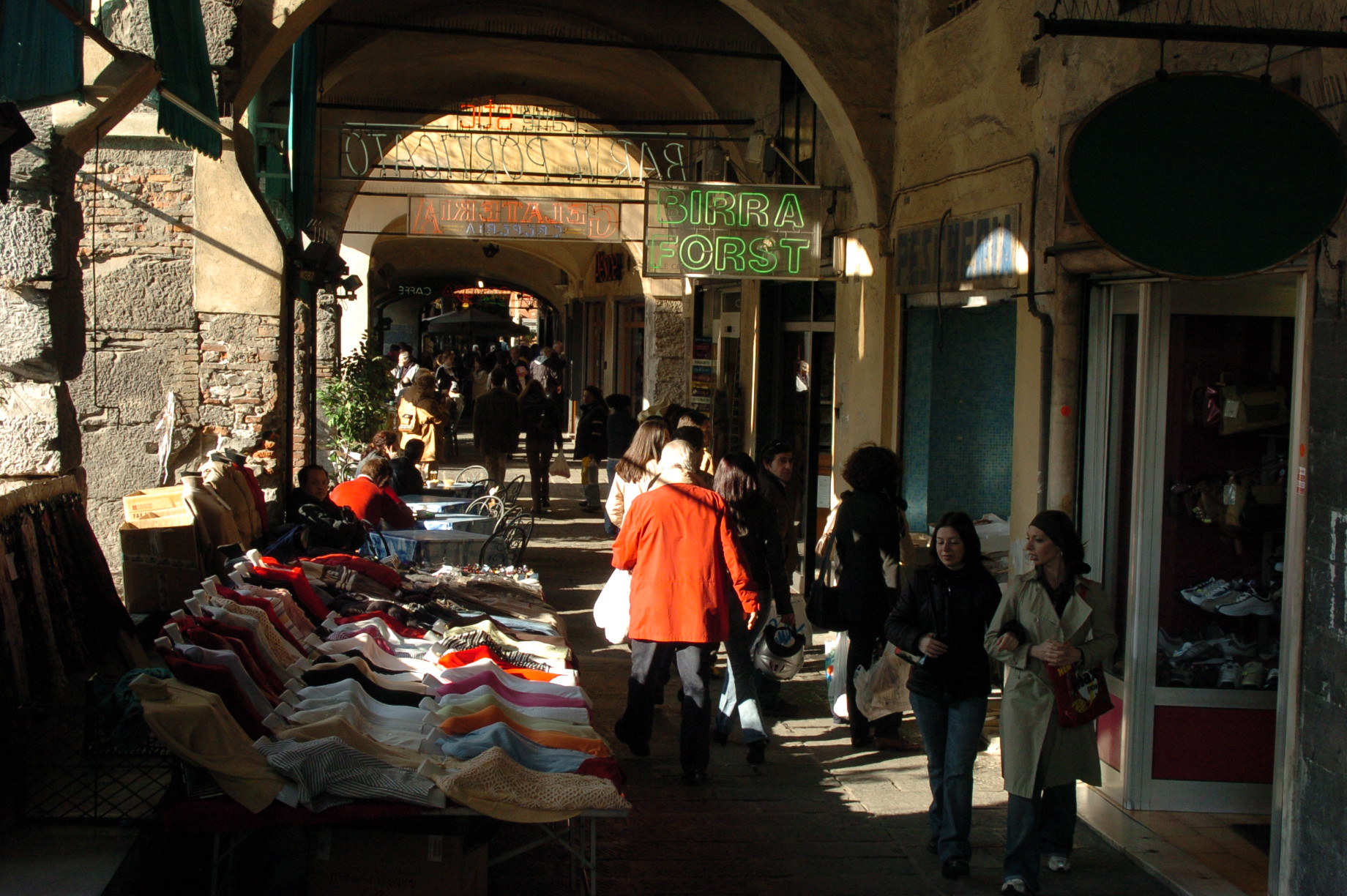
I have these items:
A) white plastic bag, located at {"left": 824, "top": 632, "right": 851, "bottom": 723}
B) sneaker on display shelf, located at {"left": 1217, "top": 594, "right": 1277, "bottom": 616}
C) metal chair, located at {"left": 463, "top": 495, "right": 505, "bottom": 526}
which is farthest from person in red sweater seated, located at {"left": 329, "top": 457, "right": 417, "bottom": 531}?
sneaker on display shelf, located at {"left": 1217, "top": 594, "right": 1277, "bottom": 616}

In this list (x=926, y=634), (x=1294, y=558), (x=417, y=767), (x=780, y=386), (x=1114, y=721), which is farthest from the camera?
(x=780, y=386)

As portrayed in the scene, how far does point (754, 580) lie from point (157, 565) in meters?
2.90

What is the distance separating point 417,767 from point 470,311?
2622 cm

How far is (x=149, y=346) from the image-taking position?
27.1ft

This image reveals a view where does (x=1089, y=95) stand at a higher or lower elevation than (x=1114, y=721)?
higher

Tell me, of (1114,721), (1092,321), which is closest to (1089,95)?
(1092,321)

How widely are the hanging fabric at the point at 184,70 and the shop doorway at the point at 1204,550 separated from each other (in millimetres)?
4804

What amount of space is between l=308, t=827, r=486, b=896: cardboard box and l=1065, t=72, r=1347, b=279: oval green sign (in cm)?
283

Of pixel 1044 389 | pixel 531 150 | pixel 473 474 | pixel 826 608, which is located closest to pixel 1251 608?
pixel 1044 389

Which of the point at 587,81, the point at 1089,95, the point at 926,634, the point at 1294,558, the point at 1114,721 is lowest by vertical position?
the point at 1114,721

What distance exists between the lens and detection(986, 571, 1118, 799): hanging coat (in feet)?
14.9

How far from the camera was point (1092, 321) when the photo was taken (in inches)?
232

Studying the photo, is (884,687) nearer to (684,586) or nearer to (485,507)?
(684,586)

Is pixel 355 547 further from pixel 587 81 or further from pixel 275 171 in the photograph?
pixel 587 81
